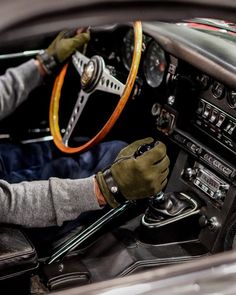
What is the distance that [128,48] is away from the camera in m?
2.45

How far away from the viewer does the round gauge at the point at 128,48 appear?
95.4 inches

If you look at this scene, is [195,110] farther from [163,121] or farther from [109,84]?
[109,84]

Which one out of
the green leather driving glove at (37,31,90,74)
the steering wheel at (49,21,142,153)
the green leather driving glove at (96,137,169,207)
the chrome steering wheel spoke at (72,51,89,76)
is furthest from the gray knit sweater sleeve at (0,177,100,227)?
A: the green leather driving glove at (37,31,90,74)

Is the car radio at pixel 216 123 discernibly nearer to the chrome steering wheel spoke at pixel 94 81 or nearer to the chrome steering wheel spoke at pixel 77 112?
the chrome steering wheel spoke at pixel 94 81

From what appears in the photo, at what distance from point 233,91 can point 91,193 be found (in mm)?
595

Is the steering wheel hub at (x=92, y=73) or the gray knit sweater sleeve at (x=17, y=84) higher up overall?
the steering wheel hub at (x=92, y=73)

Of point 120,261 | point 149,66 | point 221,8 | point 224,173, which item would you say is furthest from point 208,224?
point 221,8

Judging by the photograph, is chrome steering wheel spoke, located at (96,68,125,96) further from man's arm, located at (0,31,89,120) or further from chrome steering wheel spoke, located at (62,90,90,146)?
man's arm, located at (0,31,89,120)

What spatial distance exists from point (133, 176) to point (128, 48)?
86cm

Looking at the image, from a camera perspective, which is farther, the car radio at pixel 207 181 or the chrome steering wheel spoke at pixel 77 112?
the chrome steering wheel spoke at pixel 77 112

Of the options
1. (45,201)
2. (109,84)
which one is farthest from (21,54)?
(45,201)

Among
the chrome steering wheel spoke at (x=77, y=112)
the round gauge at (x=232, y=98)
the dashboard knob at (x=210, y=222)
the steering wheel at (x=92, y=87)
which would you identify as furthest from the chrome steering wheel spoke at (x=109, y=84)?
the dashboard knob at (x=210, y=222)

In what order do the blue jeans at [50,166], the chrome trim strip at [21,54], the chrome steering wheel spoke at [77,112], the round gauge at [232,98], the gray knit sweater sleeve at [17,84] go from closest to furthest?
1. the round gauge at [232,98]
2. the blue jeans at [50,166]
3. the chrome steering wheel spoke at [77,112]
4. the gray knit sweater sleeve at [17,84]
5. the chrome trim strip at [21,54]

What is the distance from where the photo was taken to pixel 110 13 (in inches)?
34.7
